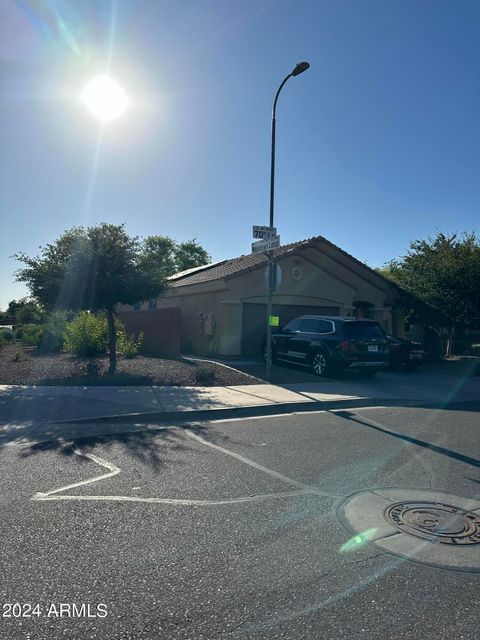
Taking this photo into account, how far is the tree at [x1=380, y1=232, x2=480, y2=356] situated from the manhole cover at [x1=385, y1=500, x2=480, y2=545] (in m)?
16.7

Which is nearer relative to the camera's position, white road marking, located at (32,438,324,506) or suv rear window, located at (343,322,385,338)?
white road marking, located at (32,438,324,506)

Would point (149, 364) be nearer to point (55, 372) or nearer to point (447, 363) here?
point (55, 372)

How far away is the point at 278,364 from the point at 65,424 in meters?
9.69

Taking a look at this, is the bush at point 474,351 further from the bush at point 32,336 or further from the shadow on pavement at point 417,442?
the bush at point 32,336

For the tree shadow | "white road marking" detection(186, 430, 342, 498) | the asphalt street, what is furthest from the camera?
the tree shadow

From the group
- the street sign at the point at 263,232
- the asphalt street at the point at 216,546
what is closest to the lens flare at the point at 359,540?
the asphalt street at the point at 216,546

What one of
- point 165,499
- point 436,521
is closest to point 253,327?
point 165,499

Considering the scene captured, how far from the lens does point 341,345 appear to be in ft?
46.5

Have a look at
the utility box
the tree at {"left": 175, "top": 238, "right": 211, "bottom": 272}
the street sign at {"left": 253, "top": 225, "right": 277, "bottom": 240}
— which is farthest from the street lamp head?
the tree at {"left": 175, "top": 238, "right": 211, "bottom": 272}

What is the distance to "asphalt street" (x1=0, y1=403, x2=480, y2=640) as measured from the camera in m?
3.10

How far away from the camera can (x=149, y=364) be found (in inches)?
630

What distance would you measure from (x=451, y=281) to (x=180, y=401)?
46.3 ft

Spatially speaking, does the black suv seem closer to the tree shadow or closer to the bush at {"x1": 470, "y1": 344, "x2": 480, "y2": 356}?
the tree shadow

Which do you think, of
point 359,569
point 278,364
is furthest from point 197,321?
point 359,569
